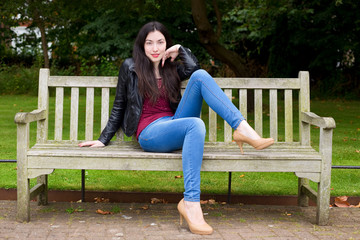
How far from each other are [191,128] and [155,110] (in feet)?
2.09

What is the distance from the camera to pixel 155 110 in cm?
427

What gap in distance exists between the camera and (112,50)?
21.1 meters

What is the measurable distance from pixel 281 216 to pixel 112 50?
17.7m

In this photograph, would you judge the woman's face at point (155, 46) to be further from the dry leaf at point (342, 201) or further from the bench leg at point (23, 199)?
the dry leaf at point (342, 201)

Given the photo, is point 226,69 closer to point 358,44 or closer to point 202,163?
Answer: point 358,44

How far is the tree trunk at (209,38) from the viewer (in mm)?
10938

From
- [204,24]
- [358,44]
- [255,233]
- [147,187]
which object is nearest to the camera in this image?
[255,233]

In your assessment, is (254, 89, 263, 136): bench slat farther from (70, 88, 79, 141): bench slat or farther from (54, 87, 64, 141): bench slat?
(54, 87, 64, 141): bench slat

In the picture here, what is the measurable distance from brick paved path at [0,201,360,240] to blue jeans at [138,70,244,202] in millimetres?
410

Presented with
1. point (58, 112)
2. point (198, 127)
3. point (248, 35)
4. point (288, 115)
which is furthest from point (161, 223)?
point (248, 35)

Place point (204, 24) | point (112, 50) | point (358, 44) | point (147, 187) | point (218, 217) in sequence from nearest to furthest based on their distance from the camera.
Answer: point (218, 217) → point (147, 187) → point (204, 24) → point (358, 44) → point (112, 50)

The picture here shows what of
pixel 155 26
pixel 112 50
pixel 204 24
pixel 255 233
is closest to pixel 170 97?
pixel 155 26

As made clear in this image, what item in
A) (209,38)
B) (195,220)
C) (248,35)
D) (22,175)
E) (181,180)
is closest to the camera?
(195,220)

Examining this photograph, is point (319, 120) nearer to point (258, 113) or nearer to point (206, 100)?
point (258, 113)
